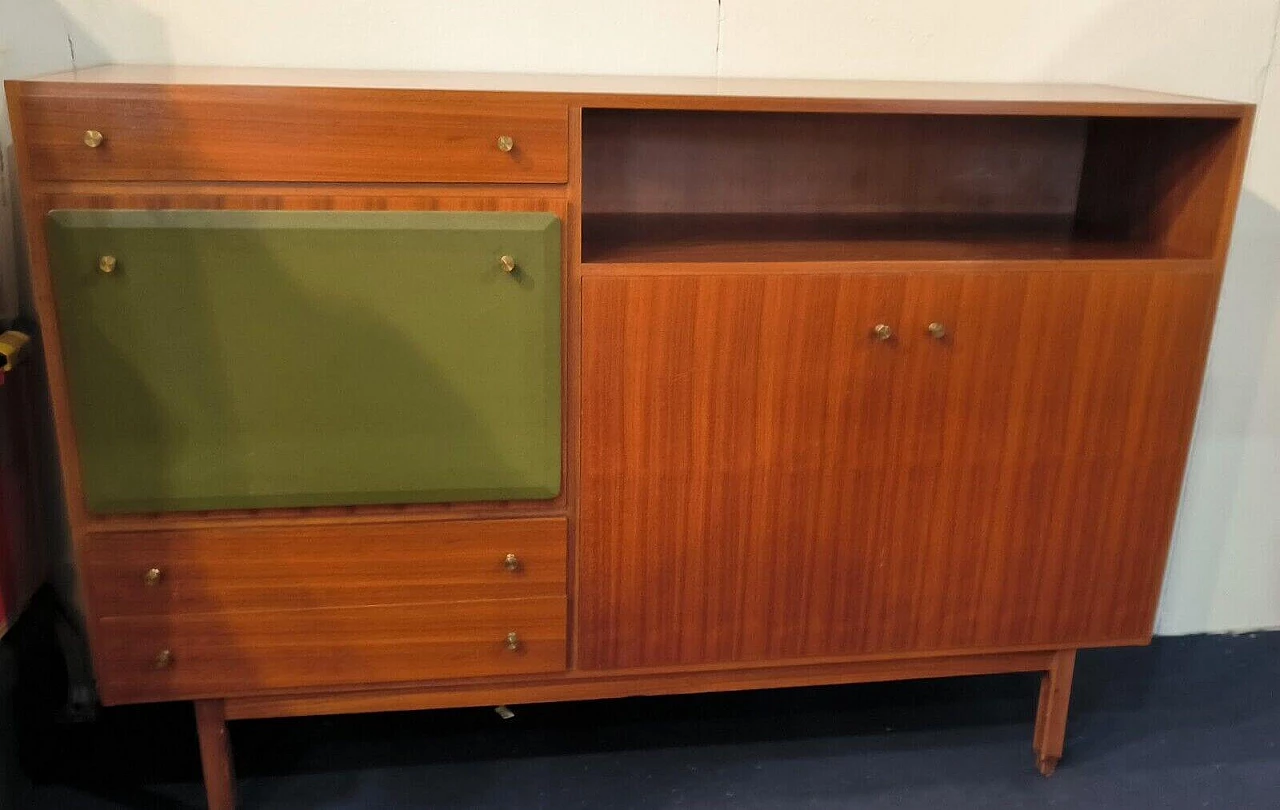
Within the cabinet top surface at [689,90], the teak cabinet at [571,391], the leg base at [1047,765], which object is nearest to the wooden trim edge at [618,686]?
the teak cabinet at [571,391]

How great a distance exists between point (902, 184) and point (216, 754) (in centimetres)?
134

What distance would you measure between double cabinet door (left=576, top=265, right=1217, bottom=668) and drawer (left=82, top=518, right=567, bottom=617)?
3.7 inches

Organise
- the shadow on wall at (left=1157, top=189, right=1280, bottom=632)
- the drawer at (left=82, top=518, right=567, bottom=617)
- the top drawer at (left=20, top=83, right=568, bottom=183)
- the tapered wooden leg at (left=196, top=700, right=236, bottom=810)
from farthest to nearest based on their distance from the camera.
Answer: the shadow on wall at (left=1157, top=189, right=1280, bottom=632) → the tapered wooden leg at (left=196, top=700, right=236, bottom=810) → the drawer at (left=82, top=518, right=567, bottom=617) → the top drawer at (left=20, top=83, right=568, bottom=183)

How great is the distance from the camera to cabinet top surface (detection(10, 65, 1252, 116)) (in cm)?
125

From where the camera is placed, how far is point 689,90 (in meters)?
1.36

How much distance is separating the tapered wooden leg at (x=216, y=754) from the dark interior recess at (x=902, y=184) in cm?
82

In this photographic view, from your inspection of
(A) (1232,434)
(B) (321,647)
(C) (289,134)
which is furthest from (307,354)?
(A) (1232,434)

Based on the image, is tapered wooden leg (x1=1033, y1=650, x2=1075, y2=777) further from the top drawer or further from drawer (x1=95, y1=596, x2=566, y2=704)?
the top drawer

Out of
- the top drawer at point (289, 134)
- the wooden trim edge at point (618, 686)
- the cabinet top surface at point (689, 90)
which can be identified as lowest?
the wooden trim edge at point (618, 686)

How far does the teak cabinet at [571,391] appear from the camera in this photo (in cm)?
122

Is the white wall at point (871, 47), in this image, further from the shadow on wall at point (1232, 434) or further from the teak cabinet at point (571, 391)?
the teak cabinet at point (571, 391)

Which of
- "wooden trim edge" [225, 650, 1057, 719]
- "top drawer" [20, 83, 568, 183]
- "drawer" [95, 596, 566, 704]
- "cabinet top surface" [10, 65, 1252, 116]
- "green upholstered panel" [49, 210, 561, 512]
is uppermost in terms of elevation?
"cabinet top surface" [10, 65, 1252, 116]

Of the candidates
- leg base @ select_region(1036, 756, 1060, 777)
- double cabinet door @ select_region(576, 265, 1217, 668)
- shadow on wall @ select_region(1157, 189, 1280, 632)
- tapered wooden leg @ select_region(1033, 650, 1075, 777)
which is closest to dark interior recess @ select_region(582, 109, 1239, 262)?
double cabinet door @ select_region(576, 265, 1217, 668)

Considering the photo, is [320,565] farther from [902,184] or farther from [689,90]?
[902,184]
